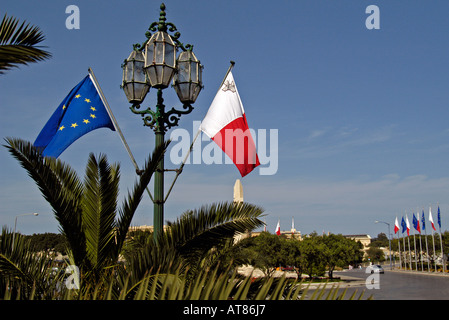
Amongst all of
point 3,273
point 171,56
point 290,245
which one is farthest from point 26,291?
point 290,245

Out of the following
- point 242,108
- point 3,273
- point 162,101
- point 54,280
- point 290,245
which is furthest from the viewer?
point 290,245

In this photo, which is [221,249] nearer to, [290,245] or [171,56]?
[171,56]

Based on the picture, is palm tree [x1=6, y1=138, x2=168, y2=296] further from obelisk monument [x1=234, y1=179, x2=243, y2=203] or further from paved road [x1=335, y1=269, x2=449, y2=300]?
obelisk monument [x1=234, y1=179, x2=243, y2=203]

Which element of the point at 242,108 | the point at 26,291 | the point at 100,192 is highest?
the point at 242,108

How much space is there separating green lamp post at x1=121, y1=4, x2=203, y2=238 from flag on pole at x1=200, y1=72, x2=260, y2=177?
1.16 metres

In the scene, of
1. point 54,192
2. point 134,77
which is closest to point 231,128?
Result: point 134,77

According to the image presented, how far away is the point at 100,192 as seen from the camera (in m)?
6.56

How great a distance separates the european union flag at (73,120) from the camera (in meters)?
7.90

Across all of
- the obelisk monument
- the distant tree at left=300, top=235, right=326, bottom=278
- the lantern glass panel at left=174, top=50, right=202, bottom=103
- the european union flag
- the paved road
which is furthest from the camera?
the obelisk monument

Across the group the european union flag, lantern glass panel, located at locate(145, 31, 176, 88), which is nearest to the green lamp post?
lantern glass panel, located at locate(145, 31, 176, 88)

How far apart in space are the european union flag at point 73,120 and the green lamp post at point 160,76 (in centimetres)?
104

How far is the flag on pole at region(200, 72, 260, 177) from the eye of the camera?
852 cm

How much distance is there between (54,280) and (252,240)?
14.9ft
